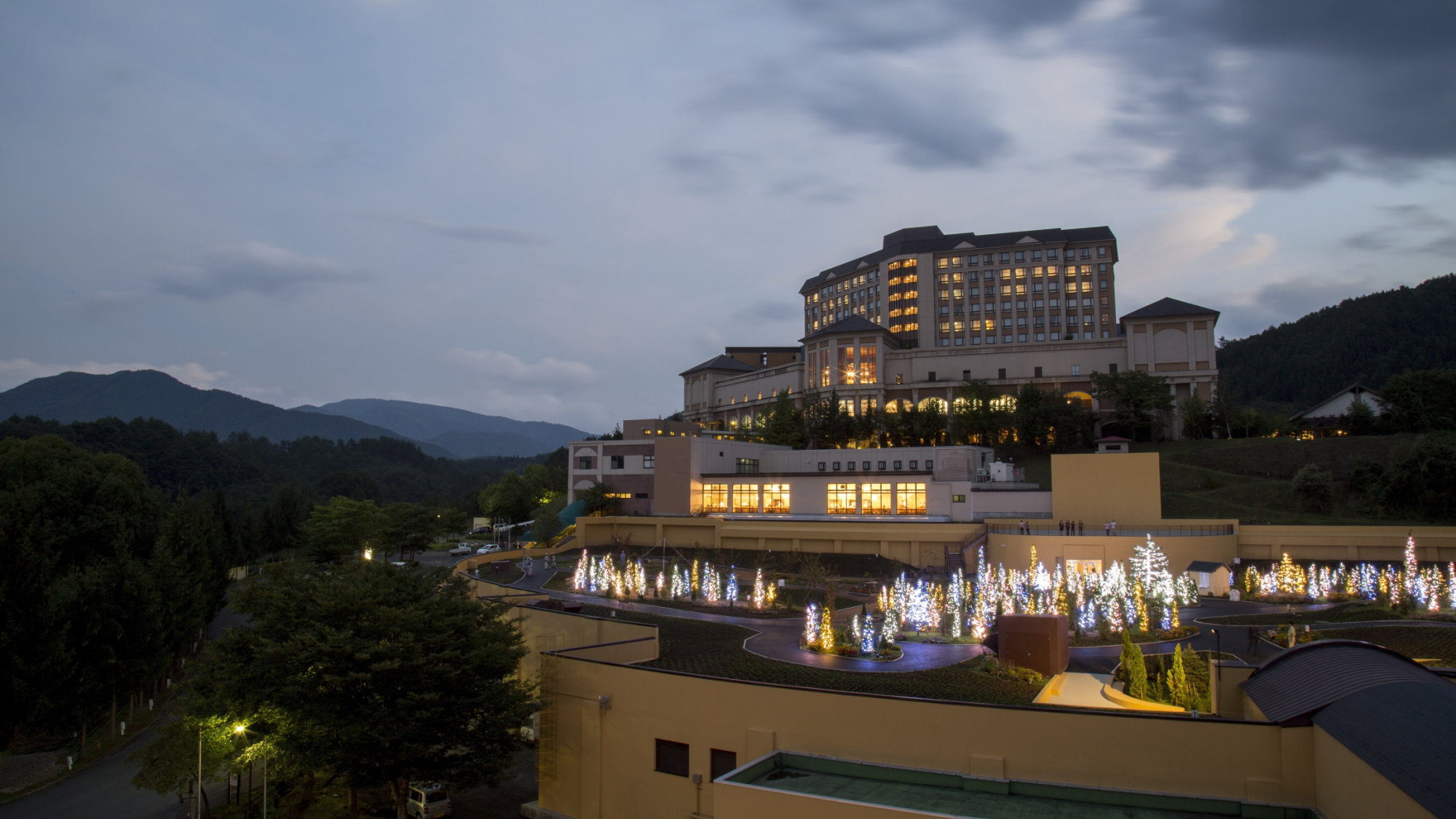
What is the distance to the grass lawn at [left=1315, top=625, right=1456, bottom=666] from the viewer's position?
21.2 m

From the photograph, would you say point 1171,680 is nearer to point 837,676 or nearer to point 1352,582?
point 837,676

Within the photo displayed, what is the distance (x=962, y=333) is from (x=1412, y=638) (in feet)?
249

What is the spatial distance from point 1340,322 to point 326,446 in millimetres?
199111

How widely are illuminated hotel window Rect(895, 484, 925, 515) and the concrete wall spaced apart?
128ft

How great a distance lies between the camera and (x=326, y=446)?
175m

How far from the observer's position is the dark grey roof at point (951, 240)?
96.4m

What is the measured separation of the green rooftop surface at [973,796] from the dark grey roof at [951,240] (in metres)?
92.2

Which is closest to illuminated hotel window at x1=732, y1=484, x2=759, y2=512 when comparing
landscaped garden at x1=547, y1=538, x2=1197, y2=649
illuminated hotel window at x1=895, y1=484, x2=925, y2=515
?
illuminated hotel window at x1=895, y1=484, x2=925, y2=515

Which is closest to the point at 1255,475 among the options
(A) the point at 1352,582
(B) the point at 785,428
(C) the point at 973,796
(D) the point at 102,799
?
(A) the point at 1352,582

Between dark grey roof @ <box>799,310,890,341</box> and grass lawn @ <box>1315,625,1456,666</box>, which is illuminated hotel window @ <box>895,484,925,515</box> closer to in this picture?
grass lawn @ <box>1315,625,1456,666</box>

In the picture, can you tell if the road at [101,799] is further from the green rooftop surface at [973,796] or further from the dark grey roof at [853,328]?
the dark grey roof at [853,328]

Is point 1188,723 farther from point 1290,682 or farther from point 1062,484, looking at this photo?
point 1062,484

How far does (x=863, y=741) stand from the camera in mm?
14648

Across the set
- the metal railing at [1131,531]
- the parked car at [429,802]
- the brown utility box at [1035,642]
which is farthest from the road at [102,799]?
the metal railing at [1131,531]
